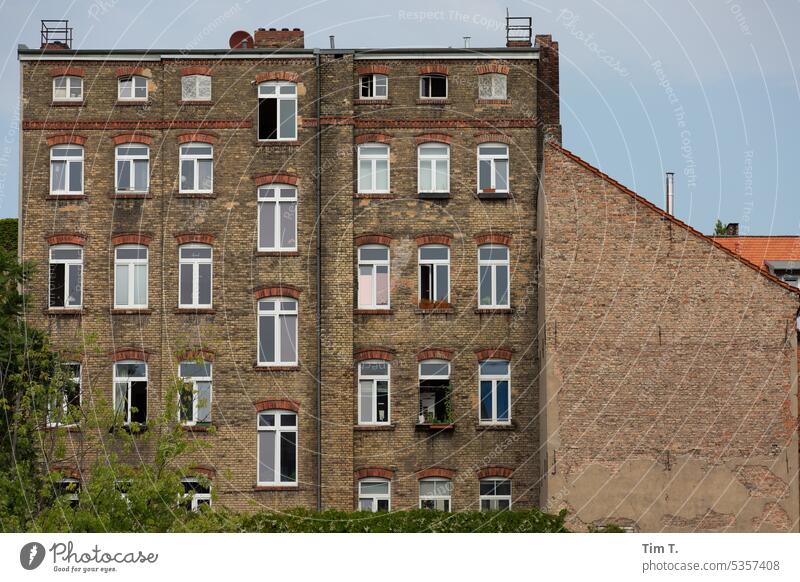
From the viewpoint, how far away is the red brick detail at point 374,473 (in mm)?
52094

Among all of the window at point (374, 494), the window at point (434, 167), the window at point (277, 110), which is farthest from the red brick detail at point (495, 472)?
the window at point (277, 110)

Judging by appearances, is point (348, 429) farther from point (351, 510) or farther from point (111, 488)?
point (111, 488)

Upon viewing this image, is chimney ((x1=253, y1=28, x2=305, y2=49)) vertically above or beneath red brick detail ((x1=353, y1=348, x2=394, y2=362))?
above

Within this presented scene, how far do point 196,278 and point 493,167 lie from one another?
1041cm

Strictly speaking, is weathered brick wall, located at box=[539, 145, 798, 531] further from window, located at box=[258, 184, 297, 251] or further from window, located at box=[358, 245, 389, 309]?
window, located at box=[258, 184, 297, 251]

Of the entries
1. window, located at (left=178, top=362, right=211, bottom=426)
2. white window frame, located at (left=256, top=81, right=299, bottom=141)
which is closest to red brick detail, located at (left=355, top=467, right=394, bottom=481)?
window, located at (left=178, top=362, right=211, bottom=426)

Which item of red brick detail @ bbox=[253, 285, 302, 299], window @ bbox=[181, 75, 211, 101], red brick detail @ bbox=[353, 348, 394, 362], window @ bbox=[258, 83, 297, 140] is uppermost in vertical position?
window @ bbox=[181, 75, 211, 101]

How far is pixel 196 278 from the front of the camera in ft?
175

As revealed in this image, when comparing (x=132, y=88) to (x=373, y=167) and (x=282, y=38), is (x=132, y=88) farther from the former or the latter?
(x=373, y=167)

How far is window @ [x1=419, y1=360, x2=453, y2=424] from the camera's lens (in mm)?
52750

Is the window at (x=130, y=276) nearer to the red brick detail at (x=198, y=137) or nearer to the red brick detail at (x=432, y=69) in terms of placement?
the red brick detail at (x=198, y=137)

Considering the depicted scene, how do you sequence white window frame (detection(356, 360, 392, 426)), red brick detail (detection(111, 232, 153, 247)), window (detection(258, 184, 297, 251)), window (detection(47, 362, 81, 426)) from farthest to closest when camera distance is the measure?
1. red brick detail (detection(111, 232, 153, 247))
2. window (detection(258, 184, 297, 251))
3. white window frame (detection(356, 360, 392, 426))
4. window (detection(47, 362, 81, 426))

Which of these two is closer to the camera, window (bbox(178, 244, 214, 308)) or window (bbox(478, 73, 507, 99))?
window (bbox(178, 244, 214, 308))

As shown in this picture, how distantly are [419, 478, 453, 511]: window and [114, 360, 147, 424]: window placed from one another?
9.30 meters
